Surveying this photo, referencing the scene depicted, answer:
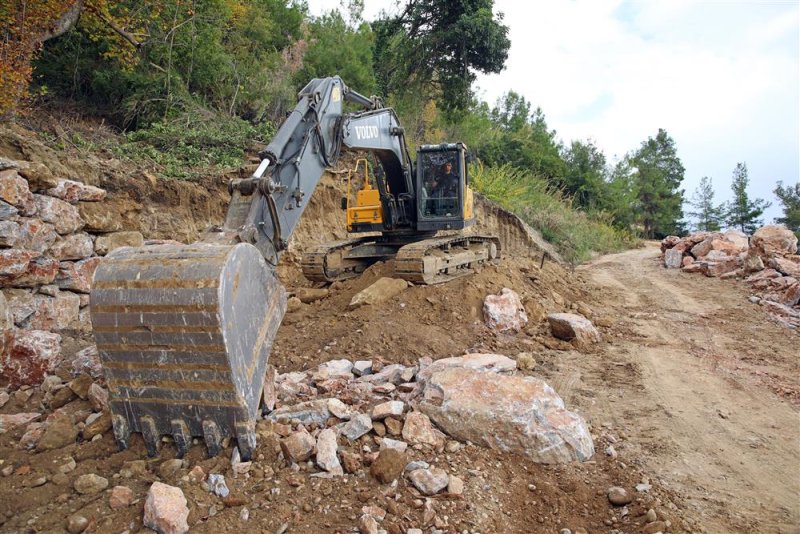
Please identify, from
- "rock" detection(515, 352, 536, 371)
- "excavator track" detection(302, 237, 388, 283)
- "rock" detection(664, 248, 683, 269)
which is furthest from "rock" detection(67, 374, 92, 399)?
"rock" detection(664, 248, 683, 269)

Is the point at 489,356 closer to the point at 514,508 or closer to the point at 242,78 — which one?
the point at 514,508

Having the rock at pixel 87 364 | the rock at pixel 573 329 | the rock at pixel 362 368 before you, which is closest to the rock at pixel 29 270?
the rock at pixel 87 364

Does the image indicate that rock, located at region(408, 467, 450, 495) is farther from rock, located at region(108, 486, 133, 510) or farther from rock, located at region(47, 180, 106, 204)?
rock, located at region(47, 180, 106, 204)

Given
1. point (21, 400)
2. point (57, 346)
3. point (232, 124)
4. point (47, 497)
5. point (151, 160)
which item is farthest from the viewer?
point (232, 124)

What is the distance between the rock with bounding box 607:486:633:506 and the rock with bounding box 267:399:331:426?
1.77m

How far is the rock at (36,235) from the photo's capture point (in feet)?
17.3

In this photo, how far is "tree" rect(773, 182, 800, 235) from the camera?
34.1 meters

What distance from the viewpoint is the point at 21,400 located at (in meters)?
3.95

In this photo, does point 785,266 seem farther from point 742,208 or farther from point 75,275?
point 742,208

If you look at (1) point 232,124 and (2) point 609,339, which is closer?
(2) point 609,339

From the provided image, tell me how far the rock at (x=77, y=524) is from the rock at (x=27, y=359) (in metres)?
2.22

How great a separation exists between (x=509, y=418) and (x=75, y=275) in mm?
4885

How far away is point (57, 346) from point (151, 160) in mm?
4979

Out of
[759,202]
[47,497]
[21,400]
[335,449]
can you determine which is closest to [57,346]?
[21,400]
